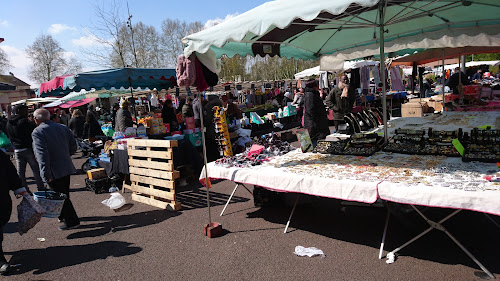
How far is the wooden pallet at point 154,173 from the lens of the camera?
5.50m

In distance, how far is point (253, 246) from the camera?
12.9 ft

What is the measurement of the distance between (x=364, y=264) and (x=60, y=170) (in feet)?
14.9

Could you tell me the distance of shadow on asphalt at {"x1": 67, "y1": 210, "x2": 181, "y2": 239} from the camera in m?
4.91

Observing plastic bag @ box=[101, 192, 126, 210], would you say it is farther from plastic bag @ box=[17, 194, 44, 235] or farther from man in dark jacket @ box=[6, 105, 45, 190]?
man in dark jacket @ box=[6, 105, 45, 190]

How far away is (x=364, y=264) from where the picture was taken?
3.30m

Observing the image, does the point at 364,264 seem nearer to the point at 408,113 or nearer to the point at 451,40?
the point at 451,40

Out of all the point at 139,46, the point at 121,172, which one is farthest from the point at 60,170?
the point at 139,46

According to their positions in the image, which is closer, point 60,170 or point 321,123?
point 60,170

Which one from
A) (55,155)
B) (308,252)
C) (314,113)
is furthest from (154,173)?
(314,113)

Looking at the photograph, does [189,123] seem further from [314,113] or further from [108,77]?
[314,113]

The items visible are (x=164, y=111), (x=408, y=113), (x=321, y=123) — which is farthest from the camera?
(x=408, y=113)

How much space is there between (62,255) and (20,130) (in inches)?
148

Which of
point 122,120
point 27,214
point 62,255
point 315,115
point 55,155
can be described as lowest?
point 62,255

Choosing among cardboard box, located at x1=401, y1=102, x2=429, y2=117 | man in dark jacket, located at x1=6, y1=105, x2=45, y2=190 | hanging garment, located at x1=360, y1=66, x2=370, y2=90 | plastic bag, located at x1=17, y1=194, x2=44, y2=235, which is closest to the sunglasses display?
man in dark jacket, located at x1=6, y1=105, x2=45, y2=190
